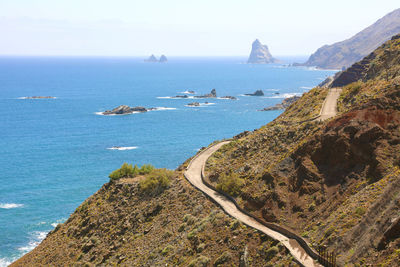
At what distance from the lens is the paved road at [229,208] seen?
26731 mm

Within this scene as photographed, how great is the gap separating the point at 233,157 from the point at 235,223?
1628cm

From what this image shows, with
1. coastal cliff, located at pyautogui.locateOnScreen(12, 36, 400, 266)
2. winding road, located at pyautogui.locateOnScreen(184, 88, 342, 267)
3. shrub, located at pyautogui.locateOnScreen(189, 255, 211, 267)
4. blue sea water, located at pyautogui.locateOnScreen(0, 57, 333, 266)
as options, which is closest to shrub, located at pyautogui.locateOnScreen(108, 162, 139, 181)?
coastal cliff, located at pyautogui.locateOnScreen(12, 36, 400, 266)

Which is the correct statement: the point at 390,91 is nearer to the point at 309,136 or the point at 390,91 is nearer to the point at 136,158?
the point at 309,136

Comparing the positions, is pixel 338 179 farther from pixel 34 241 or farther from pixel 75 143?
pixel 75 143

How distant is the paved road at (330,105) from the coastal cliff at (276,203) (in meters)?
0.99

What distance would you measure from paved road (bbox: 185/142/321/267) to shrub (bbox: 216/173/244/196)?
76cm

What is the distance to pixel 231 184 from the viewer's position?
1560 inches

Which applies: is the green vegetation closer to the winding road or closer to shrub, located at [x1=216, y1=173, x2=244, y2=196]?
the winding road

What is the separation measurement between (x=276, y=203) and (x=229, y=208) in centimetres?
457

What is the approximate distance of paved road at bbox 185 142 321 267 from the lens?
2673 cm

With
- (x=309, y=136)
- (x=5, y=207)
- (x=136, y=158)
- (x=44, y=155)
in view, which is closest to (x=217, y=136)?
(x=136, y=158)

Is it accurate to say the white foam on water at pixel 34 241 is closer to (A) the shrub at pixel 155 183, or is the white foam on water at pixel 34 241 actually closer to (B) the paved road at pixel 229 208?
(A) the shrub at pixel 155 183

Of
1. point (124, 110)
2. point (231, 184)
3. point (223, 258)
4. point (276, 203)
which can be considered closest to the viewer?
point (223, 258)

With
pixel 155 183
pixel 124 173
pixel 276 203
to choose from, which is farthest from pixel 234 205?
pixel 124 173
